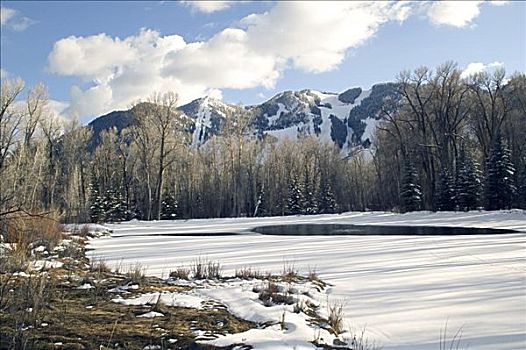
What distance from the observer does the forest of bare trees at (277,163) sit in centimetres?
4166

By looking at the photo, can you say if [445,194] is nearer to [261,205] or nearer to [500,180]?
[500,180]

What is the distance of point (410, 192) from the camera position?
4666 cm

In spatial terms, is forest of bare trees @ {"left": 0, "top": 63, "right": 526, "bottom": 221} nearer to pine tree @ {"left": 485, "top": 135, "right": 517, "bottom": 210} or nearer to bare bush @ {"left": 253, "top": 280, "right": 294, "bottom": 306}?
pine tree @ {"left": 485, "top": 135, "right": 517, "bottom": 210}

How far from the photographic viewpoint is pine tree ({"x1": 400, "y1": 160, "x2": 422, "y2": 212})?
153 ft

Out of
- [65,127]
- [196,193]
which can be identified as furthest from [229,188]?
[65,127]

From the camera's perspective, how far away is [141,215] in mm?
56156

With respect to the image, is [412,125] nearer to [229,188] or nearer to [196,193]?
[229,188]

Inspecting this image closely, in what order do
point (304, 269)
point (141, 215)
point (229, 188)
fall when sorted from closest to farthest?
point (304, 269) → point (141, 215) → point (229, 188)

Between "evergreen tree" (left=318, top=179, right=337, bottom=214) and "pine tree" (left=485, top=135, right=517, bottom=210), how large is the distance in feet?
78.1

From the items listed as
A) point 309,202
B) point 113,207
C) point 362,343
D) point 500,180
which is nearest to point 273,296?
point 362,343

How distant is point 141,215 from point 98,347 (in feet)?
171

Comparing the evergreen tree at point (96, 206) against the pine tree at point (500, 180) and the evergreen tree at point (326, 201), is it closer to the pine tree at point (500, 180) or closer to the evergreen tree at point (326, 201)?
the evergreen tree at point (326, 201)

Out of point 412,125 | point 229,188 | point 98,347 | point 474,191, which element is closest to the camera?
point 98,347

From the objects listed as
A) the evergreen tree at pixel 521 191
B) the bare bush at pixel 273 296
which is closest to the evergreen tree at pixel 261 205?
the evergreen tree at pixel 521 191
